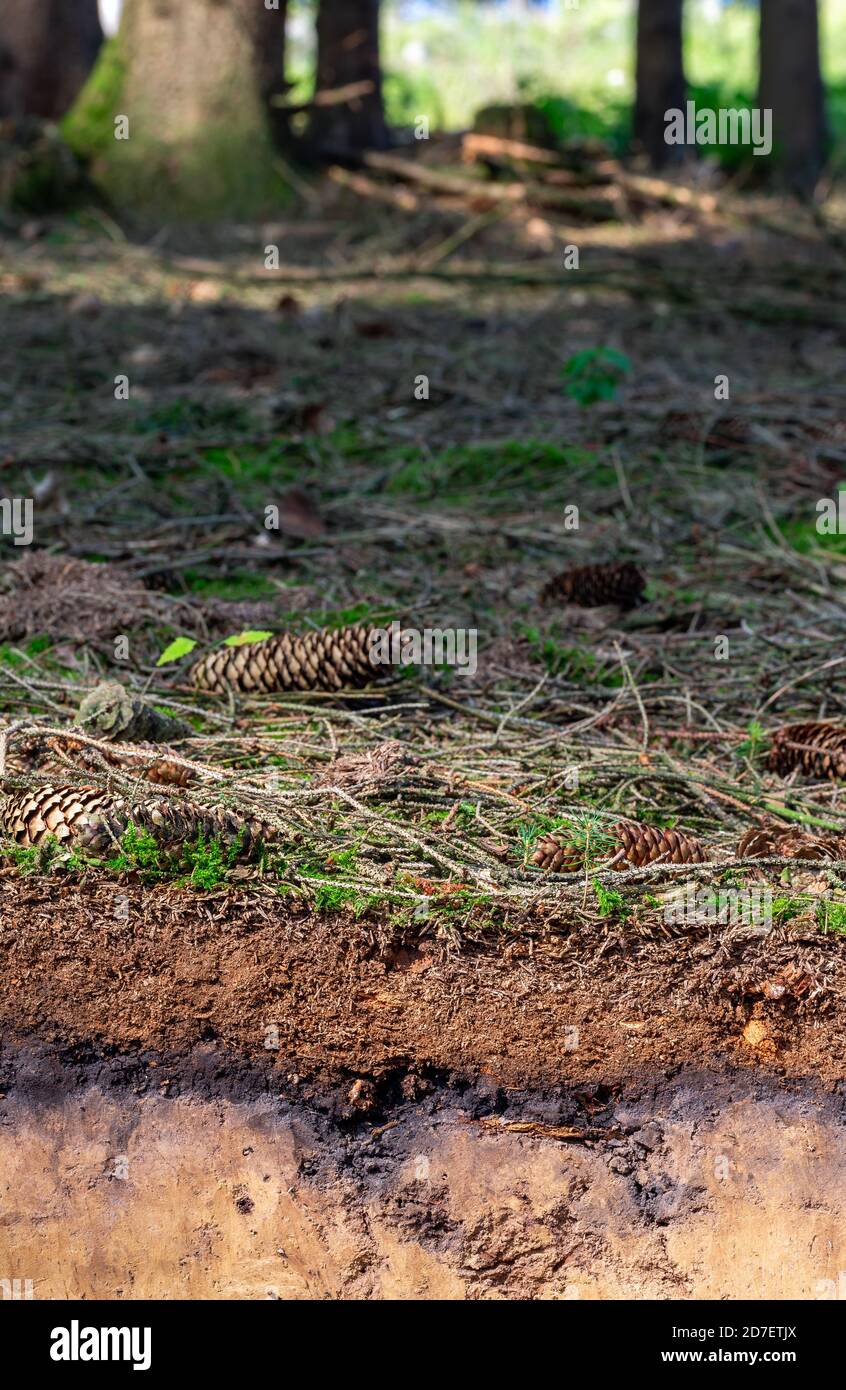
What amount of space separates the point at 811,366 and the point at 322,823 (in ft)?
13.1

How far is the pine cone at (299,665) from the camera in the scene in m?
2.65

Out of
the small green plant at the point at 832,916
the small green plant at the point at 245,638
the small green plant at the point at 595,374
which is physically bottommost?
the small green plant at the point at 832,916

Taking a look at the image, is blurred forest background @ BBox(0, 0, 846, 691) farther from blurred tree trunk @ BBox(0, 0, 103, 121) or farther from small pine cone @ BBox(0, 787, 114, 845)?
small pine cone @ BBox(0, 787, 114, 845)

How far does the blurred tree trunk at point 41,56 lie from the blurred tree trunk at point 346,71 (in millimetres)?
2307

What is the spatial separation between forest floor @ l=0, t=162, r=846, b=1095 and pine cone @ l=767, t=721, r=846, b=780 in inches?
1.5

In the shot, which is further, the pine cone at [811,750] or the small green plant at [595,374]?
the small green plant at [595,374]

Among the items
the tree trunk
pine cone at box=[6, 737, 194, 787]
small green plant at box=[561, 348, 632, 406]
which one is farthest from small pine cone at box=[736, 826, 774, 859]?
the tree trunk

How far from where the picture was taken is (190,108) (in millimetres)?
7578

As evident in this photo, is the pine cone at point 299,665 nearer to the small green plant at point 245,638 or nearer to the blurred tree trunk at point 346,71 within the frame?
the small green plant at point 245,638

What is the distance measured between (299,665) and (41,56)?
9.02 meters

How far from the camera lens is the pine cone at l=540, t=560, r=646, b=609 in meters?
3.14

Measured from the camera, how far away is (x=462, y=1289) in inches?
72.0

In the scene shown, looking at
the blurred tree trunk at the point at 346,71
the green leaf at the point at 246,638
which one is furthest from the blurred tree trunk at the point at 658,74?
the green leaf at the point at 246,638

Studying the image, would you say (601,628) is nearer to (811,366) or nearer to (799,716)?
(799,716)
